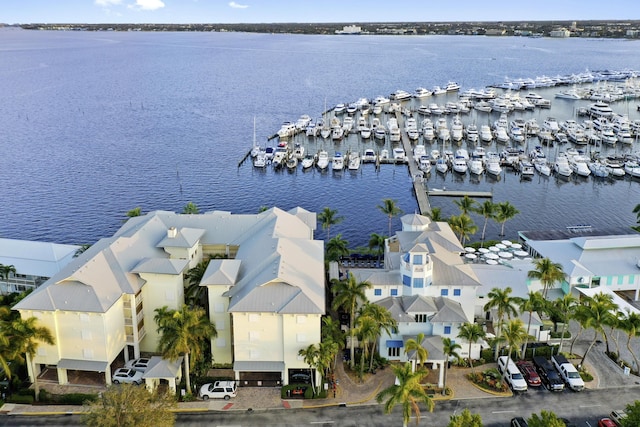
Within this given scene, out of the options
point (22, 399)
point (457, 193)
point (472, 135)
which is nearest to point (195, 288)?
point (22, 399)

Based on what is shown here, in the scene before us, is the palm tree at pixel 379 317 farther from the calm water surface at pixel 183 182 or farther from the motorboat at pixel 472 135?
the motorboat at pixel 472 135

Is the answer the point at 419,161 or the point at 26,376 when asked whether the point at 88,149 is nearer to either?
the point at 419,161

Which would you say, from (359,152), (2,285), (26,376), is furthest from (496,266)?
(359,152)

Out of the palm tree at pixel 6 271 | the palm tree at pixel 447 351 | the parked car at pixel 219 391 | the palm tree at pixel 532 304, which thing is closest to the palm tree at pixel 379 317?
the palm tree at pixel 447 351

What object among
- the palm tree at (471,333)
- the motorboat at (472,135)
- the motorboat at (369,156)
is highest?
the motorboat at (472,135)

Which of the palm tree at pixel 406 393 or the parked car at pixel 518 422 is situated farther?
the parked car at pixel 518 422

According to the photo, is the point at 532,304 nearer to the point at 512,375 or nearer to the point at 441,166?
the point at 512,375

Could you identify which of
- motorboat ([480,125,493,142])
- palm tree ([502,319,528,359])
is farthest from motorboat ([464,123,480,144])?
palm tree ([502,319,528,359])
